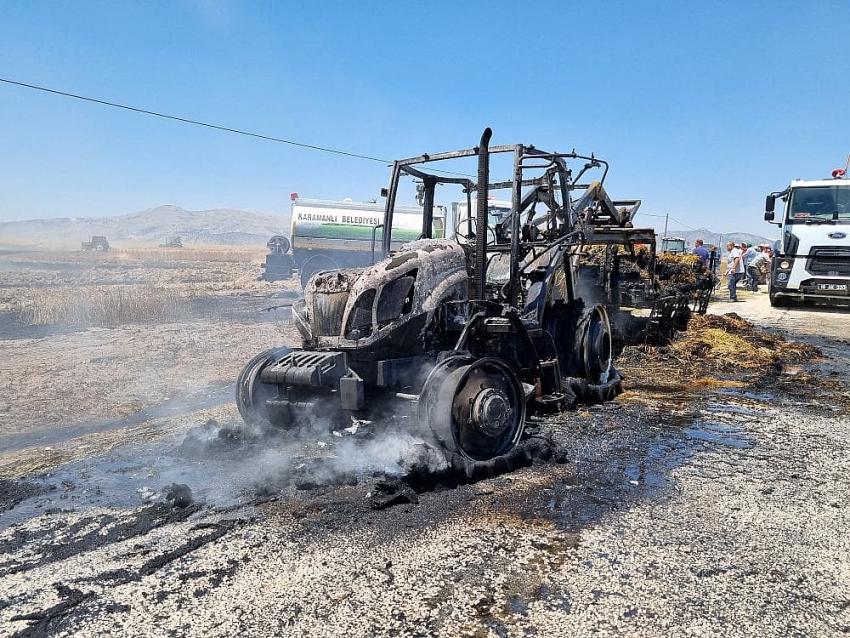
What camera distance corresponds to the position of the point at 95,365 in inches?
391

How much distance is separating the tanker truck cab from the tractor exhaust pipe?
44.3 feet

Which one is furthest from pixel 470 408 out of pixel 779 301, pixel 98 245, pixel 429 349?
pixel 98 245

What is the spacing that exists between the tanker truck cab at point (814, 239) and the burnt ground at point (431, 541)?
37.0ft

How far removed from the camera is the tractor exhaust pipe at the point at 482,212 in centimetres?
568

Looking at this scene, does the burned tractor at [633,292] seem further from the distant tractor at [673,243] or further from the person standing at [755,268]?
the person standing at [755,268]

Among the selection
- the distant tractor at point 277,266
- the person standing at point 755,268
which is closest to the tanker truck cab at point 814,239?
the person standing at point 755,268

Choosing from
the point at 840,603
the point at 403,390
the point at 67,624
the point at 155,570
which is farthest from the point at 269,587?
the point at 840,603

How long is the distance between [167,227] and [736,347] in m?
186

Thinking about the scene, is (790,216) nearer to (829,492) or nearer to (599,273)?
(599,273)

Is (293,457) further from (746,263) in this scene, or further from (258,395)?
(746,263)

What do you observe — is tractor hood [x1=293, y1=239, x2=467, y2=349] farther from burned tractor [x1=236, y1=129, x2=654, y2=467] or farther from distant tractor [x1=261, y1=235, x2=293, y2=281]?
distant tractor [x1=261, y1=235, x2=293, y2=281]

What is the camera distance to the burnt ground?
10.3 feet

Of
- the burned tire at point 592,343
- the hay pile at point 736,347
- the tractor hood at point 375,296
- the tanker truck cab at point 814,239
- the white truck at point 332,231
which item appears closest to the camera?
the tractor hood at point 375,296

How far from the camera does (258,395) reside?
5.88m
